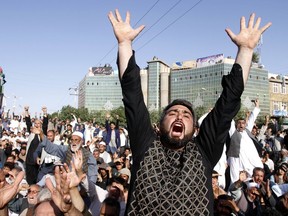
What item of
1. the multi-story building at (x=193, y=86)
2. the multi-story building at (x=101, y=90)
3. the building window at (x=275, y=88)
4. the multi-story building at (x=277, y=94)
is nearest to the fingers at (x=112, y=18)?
the multi-story building at (x=193, y=86)

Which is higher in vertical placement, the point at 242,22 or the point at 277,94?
the point at 242,22

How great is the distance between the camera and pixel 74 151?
5.95m

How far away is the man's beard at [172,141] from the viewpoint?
229cm

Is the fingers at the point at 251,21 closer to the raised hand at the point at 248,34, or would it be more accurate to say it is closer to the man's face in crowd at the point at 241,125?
the raised hand at the point at 248,34

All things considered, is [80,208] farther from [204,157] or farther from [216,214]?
A: [216,214]

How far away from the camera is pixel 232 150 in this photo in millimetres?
7477

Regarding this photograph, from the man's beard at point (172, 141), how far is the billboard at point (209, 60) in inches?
3876

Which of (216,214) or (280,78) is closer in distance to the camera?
(216,214)

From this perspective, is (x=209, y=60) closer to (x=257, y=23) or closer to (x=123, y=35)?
(x=257, y=23)

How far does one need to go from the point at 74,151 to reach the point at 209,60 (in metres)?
99.9

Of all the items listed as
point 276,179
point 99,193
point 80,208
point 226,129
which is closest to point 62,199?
point 80,208

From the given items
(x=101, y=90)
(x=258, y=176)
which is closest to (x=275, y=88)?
(x=101, y=90)

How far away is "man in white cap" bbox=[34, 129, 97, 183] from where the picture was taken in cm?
597

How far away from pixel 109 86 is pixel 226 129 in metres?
129
